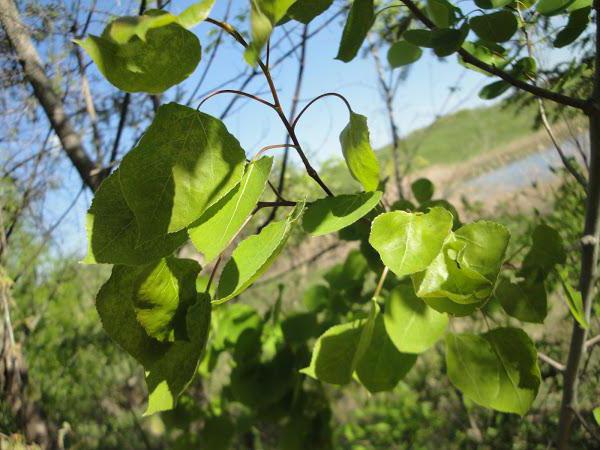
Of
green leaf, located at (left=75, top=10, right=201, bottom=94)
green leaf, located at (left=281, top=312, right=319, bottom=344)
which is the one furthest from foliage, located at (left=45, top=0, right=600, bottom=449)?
green leaf, located at (left=281, top=312, right=319, bottom=344)

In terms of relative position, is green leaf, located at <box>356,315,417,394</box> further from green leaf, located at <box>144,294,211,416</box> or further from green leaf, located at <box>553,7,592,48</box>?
green leaf, located at <box>553,7,592,48</box>

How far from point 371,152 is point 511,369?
0.22 metres

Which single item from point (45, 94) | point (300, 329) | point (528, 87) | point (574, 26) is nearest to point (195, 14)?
point (528, 87)

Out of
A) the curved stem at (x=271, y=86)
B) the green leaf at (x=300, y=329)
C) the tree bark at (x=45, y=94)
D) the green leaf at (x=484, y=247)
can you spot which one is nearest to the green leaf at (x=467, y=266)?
the green leaf at (x=484, y=247)

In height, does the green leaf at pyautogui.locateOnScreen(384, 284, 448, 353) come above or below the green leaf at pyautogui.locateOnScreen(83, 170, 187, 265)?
below

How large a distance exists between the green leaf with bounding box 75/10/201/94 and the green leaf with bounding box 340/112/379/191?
0.12 m

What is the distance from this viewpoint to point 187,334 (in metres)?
0.31

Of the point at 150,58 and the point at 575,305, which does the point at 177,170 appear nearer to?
the point at 150,58

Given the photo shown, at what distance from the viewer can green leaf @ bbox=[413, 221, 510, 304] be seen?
29cm

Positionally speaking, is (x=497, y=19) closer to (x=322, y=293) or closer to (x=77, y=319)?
(x=322, y=293)

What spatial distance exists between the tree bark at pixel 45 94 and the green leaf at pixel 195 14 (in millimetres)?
693

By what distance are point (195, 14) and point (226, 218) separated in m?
0.12

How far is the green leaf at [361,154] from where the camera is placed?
12.8 inches

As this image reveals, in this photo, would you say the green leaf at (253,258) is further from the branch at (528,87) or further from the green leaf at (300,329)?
the green leaf at (300,329)
